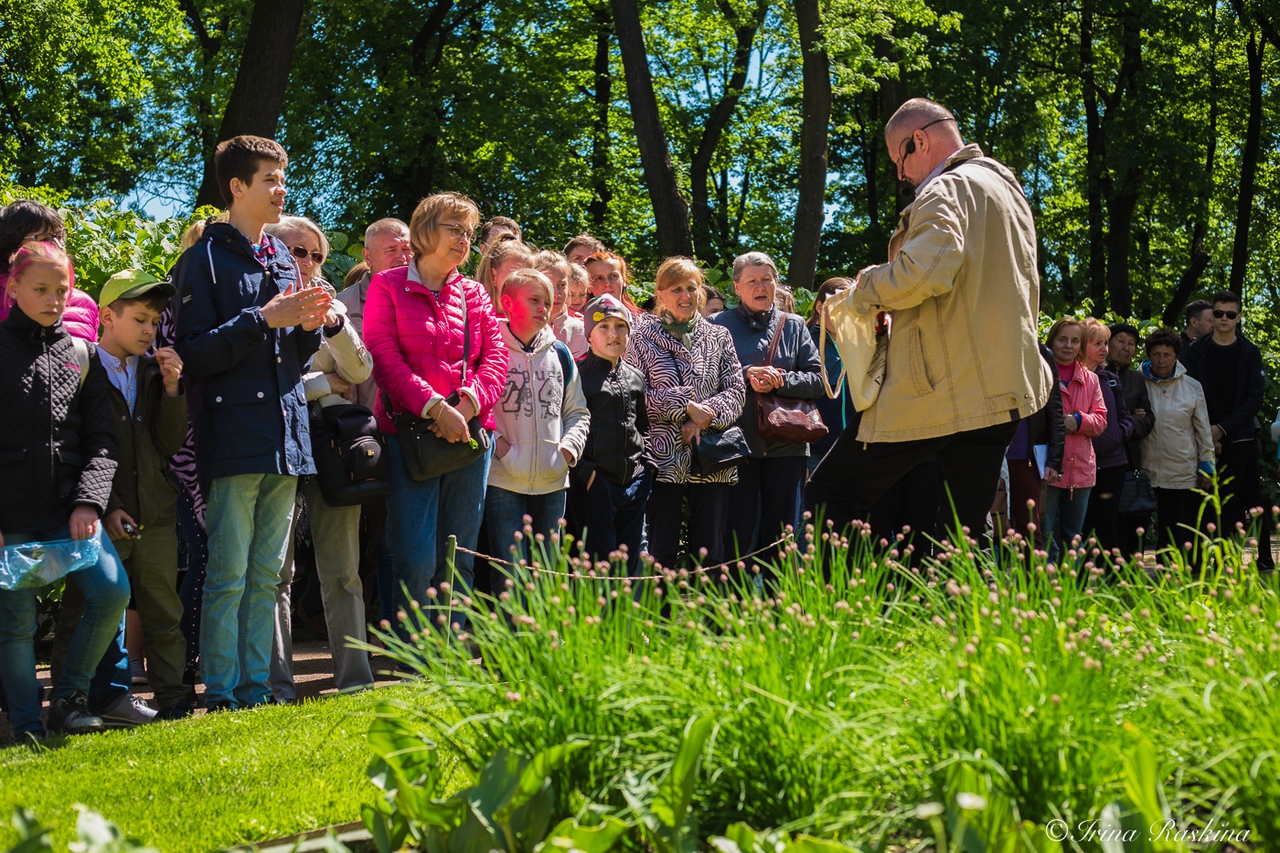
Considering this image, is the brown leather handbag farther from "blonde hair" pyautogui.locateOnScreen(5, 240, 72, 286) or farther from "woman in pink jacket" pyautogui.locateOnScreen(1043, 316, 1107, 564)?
"blonde hair" pyautogui.locateOnScreen(5, 240, 72, 286)

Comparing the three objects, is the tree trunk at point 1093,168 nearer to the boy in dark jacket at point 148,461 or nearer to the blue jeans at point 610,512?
the blue jeans at point 610,512

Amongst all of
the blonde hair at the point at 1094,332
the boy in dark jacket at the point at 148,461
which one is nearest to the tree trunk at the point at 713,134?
the blonde hair at the point at 1094,332

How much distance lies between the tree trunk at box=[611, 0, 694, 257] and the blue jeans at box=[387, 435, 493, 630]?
9878 mm

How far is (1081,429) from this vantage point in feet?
34.4

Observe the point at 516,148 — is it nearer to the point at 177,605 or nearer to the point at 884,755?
the point at 177,605

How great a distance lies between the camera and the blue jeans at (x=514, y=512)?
722cm

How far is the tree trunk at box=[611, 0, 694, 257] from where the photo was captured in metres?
16.3

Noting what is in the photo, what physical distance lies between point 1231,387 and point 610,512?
7814mm

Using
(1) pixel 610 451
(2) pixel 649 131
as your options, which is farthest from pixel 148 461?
(2) pixel 649 131

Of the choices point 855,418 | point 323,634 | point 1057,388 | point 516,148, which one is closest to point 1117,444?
point 1057,388

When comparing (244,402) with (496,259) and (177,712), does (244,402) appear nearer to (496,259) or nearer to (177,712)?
(177,712)

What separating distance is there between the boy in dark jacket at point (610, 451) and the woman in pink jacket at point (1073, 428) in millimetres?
4034

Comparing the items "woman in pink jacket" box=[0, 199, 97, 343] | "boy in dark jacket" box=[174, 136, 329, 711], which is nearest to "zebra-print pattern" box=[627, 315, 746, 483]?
"boy in dark jacket" box=[174, 136, 329, 711]

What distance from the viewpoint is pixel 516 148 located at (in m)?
25.8
